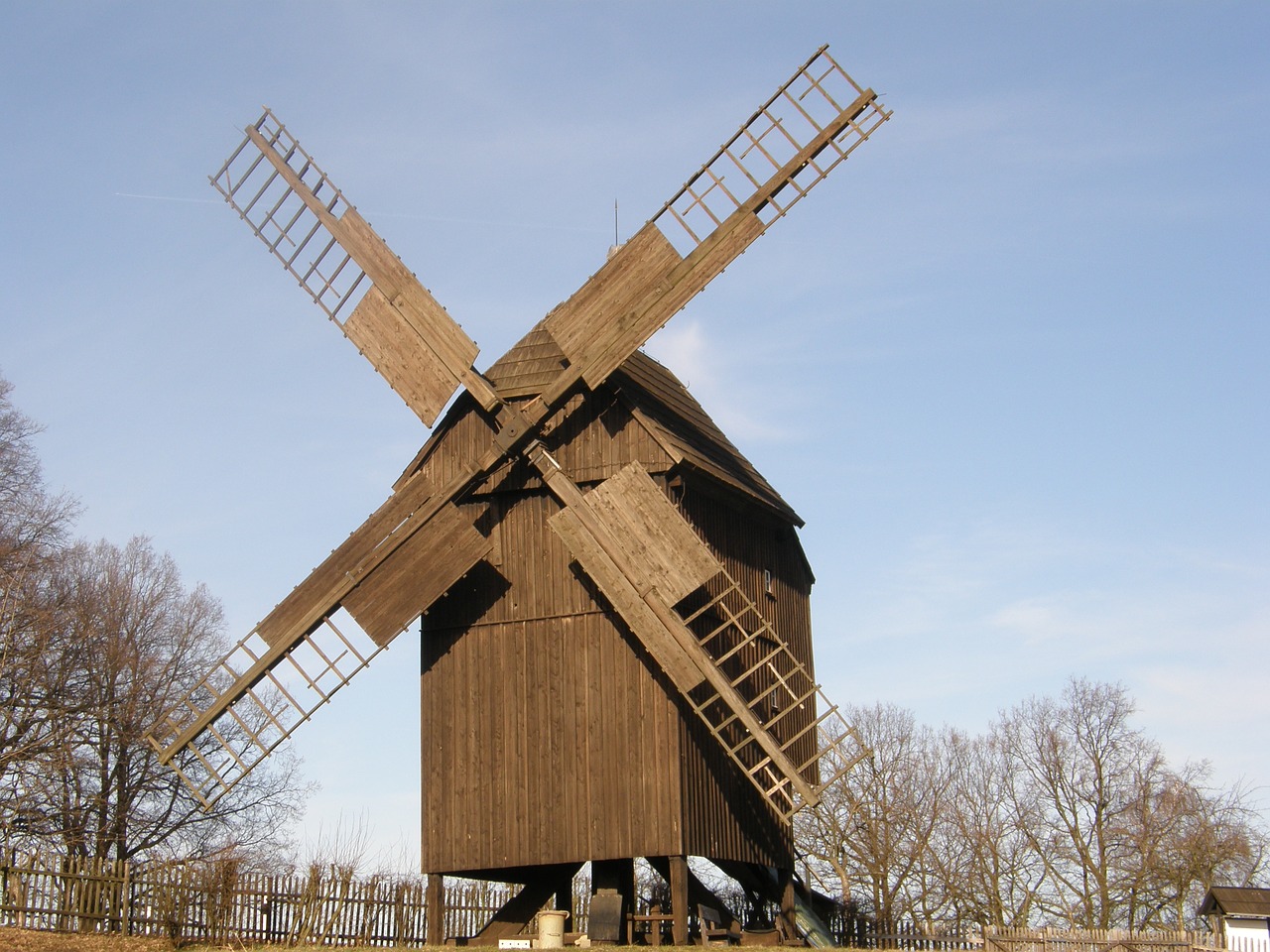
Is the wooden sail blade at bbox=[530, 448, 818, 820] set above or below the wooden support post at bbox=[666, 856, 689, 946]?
above

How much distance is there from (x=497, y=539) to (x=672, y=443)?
120 inches

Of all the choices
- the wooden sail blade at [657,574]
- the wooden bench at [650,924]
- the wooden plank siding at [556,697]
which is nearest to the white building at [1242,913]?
the wooden plank siding at [556,697]

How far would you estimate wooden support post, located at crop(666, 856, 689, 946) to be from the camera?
19.8 metres

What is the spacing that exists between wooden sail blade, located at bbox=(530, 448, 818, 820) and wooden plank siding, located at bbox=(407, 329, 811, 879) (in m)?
0.45

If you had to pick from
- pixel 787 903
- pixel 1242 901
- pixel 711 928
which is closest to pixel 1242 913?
pixel 1242 901

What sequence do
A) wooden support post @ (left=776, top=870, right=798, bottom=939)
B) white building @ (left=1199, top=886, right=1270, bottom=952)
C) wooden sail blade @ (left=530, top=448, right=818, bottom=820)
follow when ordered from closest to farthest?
wooden sail blade @ (left=530, top=448, right=818, bottom=820), wooden support post @ (left=776, top=870, right=798, bottom=939), white building @ (left=1199, top=886, right=1270, bottom=952)

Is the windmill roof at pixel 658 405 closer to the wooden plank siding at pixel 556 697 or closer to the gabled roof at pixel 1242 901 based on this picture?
the wooden plank siding at pixel 556 697

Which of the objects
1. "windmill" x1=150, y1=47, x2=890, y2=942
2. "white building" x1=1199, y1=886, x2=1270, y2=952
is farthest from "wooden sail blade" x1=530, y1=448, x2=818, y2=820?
"white building" x1=1199, y1=886, x2=1270, y2=952

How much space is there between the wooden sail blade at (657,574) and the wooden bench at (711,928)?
6.90ft

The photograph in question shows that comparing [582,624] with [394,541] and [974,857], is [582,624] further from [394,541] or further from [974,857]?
[974,857]

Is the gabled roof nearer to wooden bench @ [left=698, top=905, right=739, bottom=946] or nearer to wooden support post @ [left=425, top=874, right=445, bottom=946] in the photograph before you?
wooden bench @ [left=698, top=905, right=739, bottom=946]

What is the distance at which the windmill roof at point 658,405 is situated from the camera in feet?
70.1

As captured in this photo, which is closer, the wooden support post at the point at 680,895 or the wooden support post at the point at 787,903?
the wooden support post at the point at 680,895

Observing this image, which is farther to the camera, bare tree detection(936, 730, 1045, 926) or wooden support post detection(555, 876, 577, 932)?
bare tree detection(936, 730, 1045, 926)
